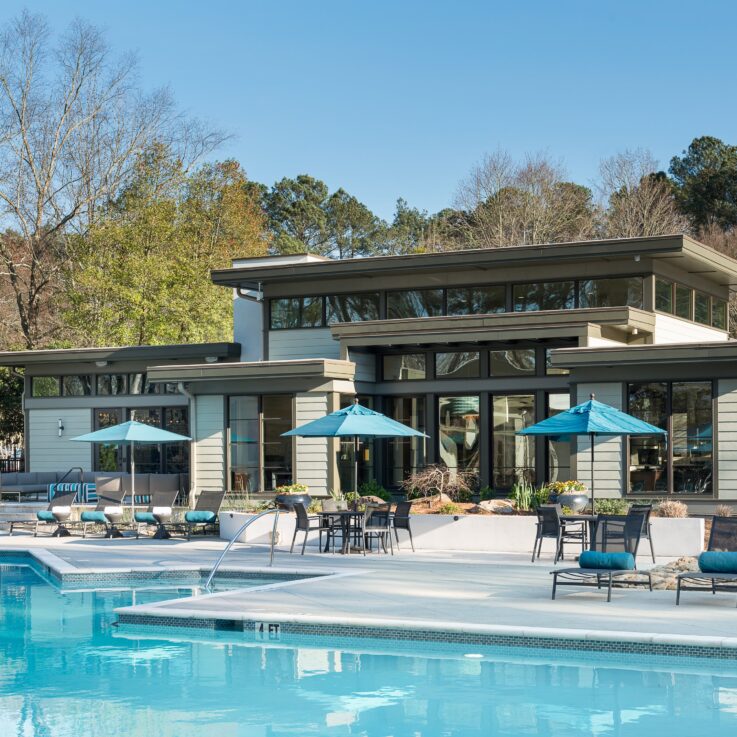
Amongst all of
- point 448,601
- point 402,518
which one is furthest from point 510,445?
point 448,601

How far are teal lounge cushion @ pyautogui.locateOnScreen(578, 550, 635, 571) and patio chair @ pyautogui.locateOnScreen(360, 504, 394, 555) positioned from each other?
578 cm

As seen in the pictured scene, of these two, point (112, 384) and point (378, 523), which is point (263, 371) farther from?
point (112, 384)

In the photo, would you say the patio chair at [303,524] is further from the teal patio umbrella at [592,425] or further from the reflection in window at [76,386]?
the reflection in window at [76,386]

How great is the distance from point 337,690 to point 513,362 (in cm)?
1508

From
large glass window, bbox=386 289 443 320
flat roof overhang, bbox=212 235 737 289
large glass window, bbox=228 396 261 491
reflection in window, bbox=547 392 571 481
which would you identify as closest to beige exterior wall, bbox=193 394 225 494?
large glass window, bbox=228 396 261 491

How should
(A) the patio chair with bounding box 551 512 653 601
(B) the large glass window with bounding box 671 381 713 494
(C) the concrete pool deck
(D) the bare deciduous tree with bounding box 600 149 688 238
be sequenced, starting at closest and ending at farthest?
(C) the concrete pool deck < (A) the patio chair with bounding box 551 512 653 601 < (B) the large glass window with bounding box 671 381 713 494 < (D) the bare deciduous tree with bounding box 600 149 688 238

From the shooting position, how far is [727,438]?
2073 cm

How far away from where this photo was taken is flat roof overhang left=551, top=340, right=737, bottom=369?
801 inches

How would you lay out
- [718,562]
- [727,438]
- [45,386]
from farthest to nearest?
[45,386], [727,438], [718,562]

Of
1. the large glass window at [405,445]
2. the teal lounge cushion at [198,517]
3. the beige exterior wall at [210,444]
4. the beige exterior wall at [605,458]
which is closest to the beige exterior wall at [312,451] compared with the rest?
the beige exterior wall at [210,444]

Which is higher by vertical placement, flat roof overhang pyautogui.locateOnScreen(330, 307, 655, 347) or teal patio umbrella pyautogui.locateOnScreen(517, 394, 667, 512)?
flat roof overhang pyautogui.locateOnScreen(330, 307, 655, 347)

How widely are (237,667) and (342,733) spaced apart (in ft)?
8.56

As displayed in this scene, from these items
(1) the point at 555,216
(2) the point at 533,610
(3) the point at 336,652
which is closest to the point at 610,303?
(2) the point at 533,610

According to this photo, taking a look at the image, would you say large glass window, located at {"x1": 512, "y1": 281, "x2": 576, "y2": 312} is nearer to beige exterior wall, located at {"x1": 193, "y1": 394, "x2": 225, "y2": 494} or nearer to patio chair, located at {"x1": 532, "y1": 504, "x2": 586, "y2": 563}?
beige exterior wall, located at {"x1": 193, "y1": 394, "x2": 225, "y2": 494}
